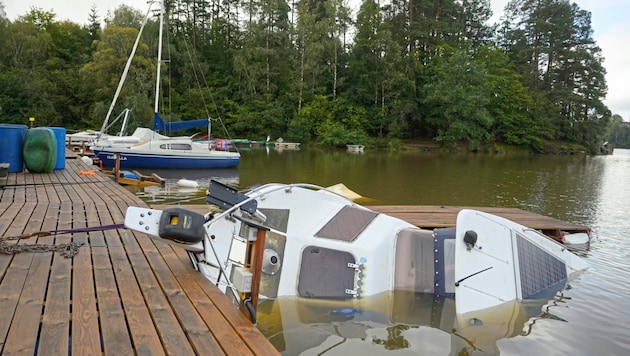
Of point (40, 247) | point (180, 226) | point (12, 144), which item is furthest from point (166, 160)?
point (180, 226)

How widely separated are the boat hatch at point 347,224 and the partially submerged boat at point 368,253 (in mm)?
13

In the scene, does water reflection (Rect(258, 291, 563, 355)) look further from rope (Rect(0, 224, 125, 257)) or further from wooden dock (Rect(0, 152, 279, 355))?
rope (Rect(0, 224, 125, 257))

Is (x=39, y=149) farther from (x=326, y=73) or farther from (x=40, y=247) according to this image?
(x=326, y=73)

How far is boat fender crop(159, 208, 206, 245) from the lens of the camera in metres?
3.48

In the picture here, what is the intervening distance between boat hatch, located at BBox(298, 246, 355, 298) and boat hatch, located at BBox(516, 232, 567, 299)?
2.15m

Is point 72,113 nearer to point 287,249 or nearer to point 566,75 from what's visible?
point 287,249

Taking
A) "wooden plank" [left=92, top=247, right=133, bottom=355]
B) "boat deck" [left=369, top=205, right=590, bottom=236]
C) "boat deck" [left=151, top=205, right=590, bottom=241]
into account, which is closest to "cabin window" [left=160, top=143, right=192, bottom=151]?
"boat deck" [left=151, top=205, right=590, bottom=241]

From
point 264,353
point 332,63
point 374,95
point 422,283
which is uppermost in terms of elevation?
point 332,63

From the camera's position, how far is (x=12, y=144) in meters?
10.1

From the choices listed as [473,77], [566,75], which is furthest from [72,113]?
[566,75]

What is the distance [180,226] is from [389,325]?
9.00ft

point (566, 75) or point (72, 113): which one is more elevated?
point (566, 75)

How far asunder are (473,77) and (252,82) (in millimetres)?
23739

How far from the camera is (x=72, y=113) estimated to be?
44.2 meters
